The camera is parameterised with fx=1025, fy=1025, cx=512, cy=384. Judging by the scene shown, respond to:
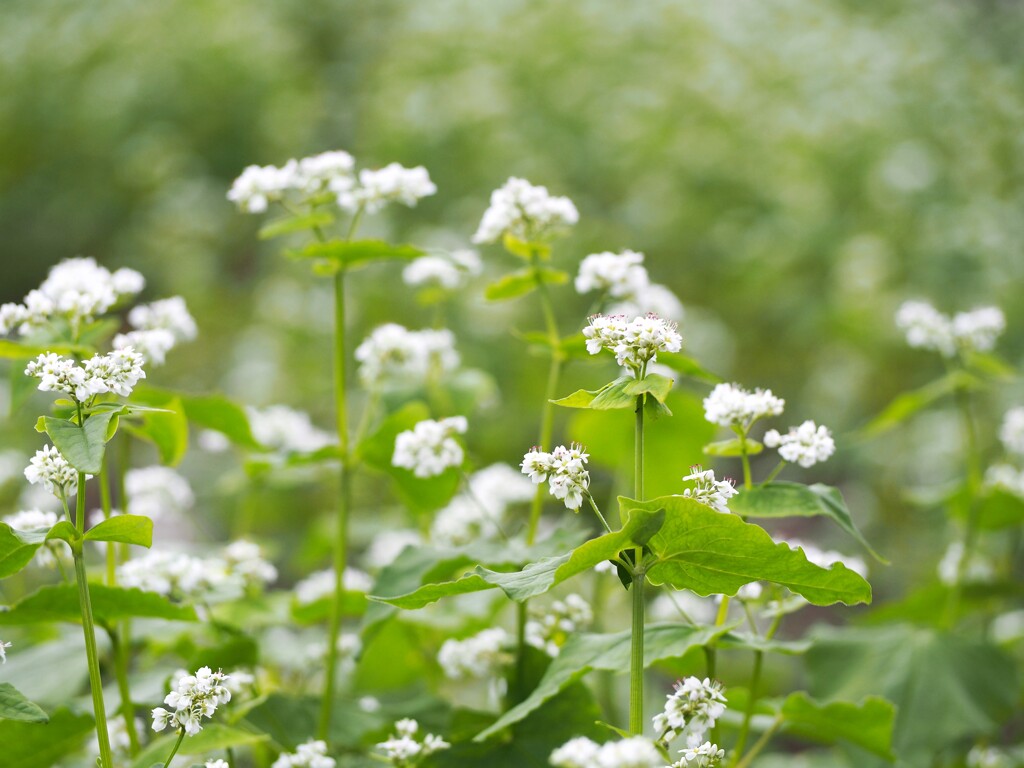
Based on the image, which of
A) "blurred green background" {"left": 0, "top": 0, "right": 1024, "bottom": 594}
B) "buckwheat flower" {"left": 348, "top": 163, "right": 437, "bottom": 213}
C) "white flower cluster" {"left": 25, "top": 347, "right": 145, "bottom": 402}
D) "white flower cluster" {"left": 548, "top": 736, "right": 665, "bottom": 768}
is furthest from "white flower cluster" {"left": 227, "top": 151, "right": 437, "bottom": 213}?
"blurred green background" {"left": 0, "top": 0, "right": 1024, "bottom": 594}

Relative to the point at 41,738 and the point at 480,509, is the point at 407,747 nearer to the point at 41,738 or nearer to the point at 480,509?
the point at 41,738

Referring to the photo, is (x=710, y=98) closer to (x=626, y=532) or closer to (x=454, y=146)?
(x=454, y=146)

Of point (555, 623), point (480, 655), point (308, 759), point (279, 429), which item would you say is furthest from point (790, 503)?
point (279, 429)

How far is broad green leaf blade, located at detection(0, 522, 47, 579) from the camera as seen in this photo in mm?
1377

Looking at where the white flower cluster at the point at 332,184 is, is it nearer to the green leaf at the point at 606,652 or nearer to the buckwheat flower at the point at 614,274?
the buckwheat flower at the point at 614,274

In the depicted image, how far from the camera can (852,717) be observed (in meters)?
1.71

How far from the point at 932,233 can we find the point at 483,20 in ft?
15.7

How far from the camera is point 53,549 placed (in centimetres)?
179

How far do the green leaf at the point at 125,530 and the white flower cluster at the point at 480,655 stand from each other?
71 centimetres

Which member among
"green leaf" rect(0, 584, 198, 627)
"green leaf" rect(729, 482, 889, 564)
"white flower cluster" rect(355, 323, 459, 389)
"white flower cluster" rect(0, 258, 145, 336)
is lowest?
"green leaf" rect(0, 584, 198, 627)

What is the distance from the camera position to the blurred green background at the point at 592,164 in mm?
4809

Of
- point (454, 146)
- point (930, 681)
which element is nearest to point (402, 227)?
point (454, 146)

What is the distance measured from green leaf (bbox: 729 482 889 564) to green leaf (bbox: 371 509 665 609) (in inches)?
11.2

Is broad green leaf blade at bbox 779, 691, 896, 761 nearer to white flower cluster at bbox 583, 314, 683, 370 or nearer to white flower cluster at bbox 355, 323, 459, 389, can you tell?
white flower cluster at bbox 583, 314, 683, 370
